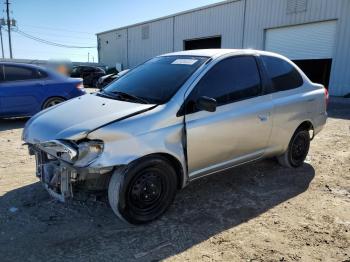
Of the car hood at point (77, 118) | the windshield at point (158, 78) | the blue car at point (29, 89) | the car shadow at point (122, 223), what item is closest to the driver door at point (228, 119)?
the windshield at point (158, 78)

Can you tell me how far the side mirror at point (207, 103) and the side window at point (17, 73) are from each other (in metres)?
6.28

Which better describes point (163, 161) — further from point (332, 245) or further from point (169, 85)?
point (332, 245)

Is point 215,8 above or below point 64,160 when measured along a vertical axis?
above

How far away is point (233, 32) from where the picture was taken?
839 inches

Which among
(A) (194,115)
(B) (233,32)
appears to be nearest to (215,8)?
(B) (233,32)

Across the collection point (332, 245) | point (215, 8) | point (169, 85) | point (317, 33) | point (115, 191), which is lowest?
point (332, 245)

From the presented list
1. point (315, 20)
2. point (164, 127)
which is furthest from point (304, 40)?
point (164, 127)

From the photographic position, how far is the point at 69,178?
10.3ft

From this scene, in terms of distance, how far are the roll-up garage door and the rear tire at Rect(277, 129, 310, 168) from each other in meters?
13.4

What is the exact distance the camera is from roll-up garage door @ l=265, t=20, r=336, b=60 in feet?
55.3

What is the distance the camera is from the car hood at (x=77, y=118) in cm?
314

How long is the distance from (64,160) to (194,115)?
4.45ft

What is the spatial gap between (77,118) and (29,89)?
5566 mm

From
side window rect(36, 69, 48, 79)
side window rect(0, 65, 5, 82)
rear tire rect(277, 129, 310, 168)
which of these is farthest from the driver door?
side window rect(0, 65, 5, 82)
